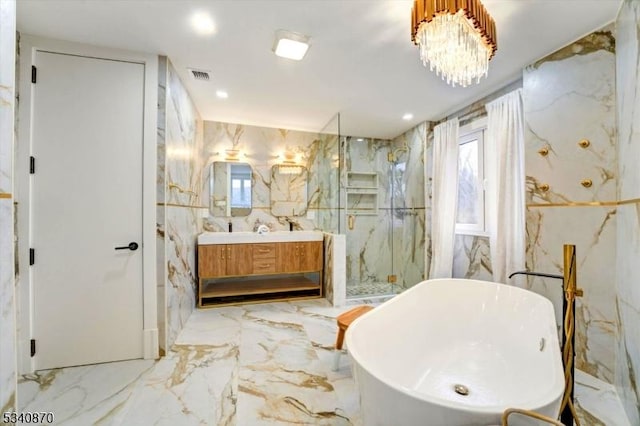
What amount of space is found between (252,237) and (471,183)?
2812mm

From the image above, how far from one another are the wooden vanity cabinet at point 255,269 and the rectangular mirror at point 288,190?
73 cm

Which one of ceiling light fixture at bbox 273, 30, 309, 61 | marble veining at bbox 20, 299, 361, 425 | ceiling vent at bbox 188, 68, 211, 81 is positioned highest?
ceiling vent at bbox 188, 68, 211, 81

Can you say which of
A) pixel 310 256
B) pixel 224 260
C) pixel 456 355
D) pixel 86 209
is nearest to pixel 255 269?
pixel 224 260

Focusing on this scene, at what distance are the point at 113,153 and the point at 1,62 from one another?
55.1 inches

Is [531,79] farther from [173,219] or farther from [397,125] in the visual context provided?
[173,219]

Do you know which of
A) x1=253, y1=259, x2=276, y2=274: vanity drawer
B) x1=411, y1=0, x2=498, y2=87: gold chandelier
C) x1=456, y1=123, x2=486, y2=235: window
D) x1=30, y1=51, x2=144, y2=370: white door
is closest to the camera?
x1=411, y1=0, x2=498, y2=87: gold chandelier

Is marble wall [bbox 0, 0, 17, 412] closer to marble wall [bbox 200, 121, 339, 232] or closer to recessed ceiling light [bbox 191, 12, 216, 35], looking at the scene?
recessed ceiling light [bbox 191, 12, 216, 35]

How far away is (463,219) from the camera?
10.8ft

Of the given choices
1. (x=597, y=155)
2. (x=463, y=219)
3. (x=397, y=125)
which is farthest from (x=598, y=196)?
(x=397, y=125)

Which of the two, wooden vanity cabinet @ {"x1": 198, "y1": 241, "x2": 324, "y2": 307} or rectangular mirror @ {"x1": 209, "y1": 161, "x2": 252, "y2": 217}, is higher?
rectangular mirror @ {"x1": 209, "y1": 161, "x2": 252, "y2": 217}

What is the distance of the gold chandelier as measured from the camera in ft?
4.40

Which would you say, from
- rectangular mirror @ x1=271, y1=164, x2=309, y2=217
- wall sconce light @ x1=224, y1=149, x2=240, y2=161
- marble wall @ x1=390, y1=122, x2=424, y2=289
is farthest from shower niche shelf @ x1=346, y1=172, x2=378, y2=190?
wall sconce light @ x1=224, y1=149, x2=240, y2=161

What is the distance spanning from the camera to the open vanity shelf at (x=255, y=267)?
3.37m

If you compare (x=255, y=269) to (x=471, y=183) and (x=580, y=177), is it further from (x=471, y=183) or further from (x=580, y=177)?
(x=580, y=177)
